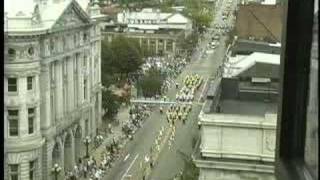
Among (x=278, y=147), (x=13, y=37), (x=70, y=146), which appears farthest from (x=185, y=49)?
(x=278, y=147)

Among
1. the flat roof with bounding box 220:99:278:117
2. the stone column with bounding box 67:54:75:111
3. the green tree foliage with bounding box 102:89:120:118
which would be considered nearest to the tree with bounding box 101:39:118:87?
the green tree foliage with bounding box 102:89:120:118

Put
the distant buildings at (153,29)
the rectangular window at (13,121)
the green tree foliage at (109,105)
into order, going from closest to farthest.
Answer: the rectangular window at (13,121) < the green tree foliage at (109,105) < the distant buildings at (153,29)

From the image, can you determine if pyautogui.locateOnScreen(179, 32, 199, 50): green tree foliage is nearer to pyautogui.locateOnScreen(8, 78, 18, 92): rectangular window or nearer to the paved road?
the paved road

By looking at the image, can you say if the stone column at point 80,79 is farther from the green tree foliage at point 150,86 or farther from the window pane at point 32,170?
the green tree foliage at point 150,86

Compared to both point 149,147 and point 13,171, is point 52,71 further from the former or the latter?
point 149,147

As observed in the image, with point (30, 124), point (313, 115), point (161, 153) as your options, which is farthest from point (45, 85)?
point (313, 115)

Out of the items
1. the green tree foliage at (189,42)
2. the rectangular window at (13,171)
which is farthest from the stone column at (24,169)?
the green tree foliage at (189,42)
